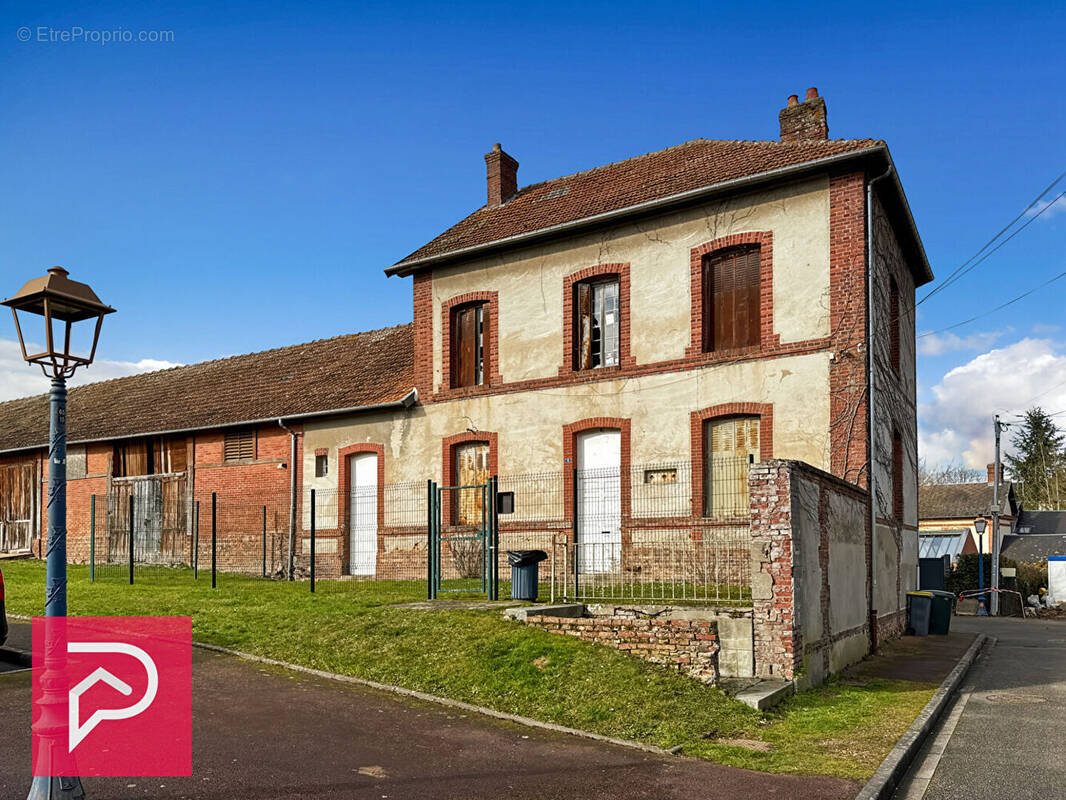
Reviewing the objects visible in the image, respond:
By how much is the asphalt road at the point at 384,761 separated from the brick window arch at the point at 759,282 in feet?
31.8

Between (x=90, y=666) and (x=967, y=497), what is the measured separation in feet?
187

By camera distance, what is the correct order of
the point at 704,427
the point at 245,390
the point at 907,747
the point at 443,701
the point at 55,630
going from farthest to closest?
the point at 245,390
the point at 704,427
the point at 443,701
the point at 907,747
the point at 55,630

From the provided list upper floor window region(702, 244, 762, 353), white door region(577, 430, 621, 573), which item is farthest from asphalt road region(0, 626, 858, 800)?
upper floor window region(702, 244, 762, 353)

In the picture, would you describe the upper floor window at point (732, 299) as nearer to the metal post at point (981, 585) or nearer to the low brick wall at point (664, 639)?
the low brick wall at point (664, 639)

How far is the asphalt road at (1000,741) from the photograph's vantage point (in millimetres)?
6949

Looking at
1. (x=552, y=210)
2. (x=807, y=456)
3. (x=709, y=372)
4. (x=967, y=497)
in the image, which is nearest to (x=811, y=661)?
(x=807, y=456)

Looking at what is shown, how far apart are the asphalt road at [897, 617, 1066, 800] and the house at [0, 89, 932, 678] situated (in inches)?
68.0

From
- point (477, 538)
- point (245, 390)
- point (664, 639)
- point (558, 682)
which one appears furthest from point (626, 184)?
point (558, 682)

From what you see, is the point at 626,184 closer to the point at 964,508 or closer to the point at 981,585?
the point at 981,585

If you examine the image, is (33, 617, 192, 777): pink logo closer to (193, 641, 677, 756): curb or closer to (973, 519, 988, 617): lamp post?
(193, 641, 677, 756): curb

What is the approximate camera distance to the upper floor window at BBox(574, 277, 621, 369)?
18.0 meters

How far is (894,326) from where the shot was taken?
1847 centimetres

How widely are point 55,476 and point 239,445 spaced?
1794 centimetres

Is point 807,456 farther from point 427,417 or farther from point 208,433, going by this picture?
point 208,433
